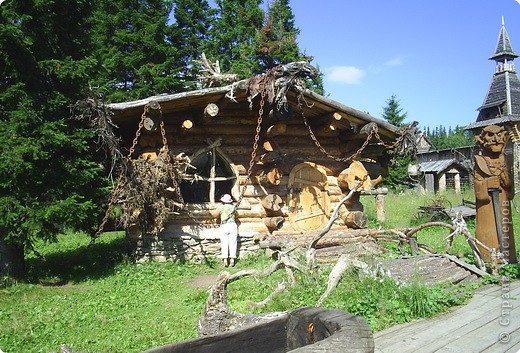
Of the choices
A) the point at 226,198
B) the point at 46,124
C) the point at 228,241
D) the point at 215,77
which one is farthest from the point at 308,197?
the point at 46,124

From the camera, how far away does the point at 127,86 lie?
25734mm

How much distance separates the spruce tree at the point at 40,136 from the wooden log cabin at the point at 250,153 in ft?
3.65

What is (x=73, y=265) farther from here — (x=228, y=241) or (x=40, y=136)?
(x=228, y=241)

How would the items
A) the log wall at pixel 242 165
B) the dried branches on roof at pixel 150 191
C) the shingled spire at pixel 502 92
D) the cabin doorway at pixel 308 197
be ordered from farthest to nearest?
the shingled spire at pixel 502 92
the cabin doorway at pixel 308 197
the log wall at pixel 242 165
the dried branches on roof at pixel 150 191

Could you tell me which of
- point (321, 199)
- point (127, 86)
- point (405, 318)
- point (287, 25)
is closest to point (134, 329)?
point (405, 318)

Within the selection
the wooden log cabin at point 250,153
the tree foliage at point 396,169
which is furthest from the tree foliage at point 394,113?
the wooden log cabin at point 250,153

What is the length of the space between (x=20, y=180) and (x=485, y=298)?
7926 mm

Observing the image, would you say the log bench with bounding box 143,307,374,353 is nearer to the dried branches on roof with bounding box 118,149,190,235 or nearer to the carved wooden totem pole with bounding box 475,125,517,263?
the carved wooden totem pole with bounding box 475,125,517,263

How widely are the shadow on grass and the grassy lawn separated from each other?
20mm

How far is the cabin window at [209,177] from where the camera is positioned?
10.3 m

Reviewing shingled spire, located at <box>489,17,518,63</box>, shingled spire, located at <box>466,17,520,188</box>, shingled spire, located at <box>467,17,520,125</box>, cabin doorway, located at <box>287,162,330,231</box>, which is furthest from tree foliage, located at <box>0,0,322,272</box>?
shingled spire, located at <box>489,17,518,63</box>

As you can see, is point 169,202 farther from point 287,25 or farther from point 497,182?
point 287,25

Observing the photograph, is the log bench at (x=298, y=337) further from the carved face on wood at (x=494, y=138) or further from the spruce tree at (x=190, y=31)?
the spruce tree at (x=190, y=31)

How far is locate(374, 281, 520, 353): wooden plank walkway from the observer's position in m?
4.23
